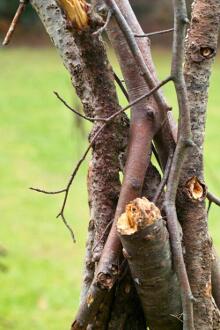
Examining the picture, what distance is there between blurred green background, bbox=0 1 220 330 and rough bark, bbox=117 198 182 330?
37 cm

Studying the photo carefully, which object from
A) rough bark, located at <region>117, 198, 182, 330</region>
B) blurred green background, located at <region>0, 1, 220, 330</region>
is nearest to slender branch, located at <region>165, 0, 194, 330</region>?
rough bark, located at <region>117, 198, 182, 330</region>

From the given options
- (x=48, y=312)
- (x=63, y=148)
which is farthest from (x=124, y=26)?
(x=63, y=148)

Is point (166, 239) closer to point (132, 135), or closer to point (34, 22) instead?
point (132, 135)

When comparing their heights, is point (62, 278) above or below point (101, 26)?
above

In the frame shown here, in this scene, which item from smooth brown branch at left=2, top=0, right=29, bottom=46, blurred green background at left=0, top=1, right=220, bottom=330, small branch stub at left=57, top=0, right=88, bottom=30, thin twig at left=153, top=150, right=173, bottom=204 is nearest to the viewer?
small branch stub at left=57, top=0, right=88, bottom=30

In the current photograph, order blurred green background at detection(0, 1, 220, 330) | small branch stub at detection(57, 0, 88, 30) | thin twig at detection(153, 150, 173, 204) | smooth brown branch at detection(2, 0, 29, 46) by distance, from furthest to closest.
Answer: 1. blurred green background at detection(0, 1, 220, 330)
2. smooth brown branch at detection(2, 0, 29, 46)
3. thin twig at detection(153, 150, 173, 204)
4. small branch stub at detection(57, 0, 88, 30)

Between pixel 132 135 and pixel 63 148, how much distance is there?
7068 mm

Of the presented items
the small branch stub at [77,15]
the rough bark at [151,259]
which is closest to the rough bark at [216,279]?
the rough bark at [151,259]

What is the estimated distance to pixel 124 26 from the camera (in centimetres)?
152

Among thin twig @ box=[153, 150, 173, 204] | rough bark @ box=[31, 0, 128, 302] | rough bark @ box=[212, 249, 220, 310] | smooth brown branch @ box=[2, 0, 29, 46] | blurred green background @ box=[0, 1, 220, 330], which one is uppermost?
blurred green background @ box=[0, 1, 220, 330]

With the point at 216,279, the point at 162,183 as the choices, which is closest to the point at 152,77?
the point at 162,183

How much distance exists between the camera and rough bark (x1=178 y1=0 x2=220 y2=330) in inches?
64.6

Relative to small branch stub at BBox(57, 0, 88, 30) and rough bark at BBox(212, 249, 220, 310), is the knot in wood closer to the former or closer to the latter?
small branch stub at BBox(57, 0, 88, 30)

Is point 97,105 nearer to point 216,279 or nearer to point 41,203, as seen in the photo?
point 216,279
